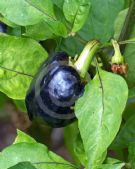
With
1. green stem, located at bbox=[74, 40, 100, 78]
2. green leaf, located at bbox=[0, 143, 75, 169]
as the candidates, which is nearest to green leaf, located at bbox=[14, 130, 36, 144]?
green leaf, located at bbox=[0, 143, 75, 169]

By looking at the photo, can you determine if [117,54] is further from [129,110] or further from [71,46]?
[129,110]

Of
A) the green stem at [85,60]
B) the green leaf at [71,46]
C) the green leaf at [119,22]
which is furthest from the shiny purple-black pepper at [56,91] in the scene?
the green leaf at [119,22]

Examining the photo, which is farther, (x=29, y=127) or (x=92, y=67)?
(x=29, y=127)

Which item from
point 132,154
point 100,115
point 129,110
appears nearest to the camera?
point 100,115

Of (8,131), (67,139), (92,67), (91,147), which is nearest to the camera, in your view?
(91,147)

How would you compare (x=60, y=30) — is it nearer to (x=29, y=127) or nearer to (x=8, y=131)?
(x=29, y=127)

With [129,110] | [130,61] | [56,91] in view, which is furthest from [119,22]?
[56,91]

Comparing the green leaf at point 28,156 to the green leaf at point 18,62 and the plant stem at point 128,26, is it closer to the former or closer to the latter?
the green leaf at point 18,62

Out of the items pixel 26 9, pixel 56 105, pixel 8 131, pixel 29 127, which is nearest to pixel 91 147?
pixel 56 105
